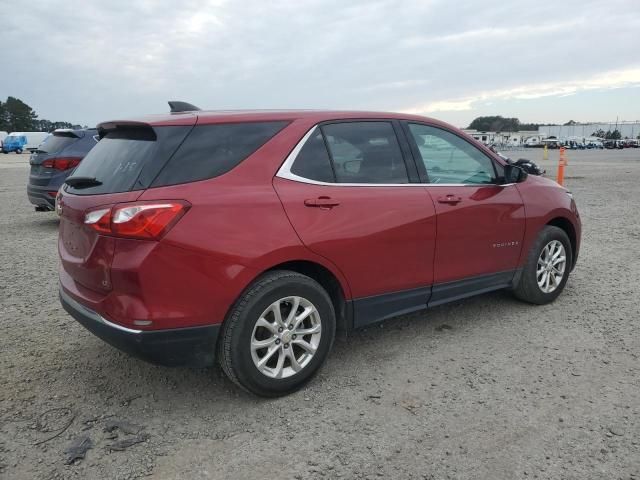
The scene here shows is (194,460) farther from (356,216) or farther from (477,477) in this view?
(356,216)

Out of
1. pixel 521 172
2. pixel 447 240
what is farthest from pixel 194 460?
pixel 521 172

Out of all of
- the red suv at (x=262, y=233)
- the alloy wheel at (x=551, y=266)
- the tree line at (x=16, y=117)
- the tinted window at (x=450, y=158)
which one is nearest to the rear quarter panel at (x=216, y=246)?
the red suv at (x=262, y=233)

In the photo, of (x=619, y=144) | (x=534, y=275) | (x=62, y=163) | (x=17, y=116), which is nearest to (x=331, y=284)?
(x=534, y=275)

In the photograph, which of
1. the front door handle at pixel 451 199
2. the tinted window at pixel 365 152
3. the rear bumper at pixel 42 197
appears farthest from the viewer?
the rear bumper at pixel 42 197

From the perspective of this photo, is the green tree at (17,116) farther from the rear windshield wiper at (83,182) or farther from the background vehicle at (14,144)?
the rear windshield wiper at (83,182)

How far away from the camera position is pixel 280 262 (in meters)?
3.07

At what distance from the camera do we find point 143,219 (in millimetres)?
2746

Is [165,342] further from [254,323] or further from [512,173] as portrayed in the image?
[512,173]

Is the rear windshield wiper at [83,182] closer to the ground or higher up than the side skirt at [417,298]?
higher up

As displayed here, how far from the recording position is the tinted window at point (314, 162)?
3.29m

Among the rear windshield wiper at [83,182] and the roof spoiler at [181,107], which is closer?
the rear windshield wiper at [83,182]

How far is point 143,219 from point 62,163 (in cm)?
660

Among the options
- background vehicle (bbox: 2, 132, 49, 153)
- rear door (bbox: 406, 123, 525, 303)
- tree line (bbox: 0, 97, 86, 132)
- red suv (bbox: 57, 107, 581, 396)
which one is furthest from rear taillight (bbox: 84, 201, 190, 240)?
tree line (bbox: 0, 97, 86, 132)

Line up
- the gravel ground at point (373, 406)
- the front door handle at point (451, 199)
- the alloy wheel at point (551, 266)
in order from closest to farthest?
the gravel ground at point (373, 406) → the front door handle at point (451, 199) → the alloy wheel at point (551, 266)
